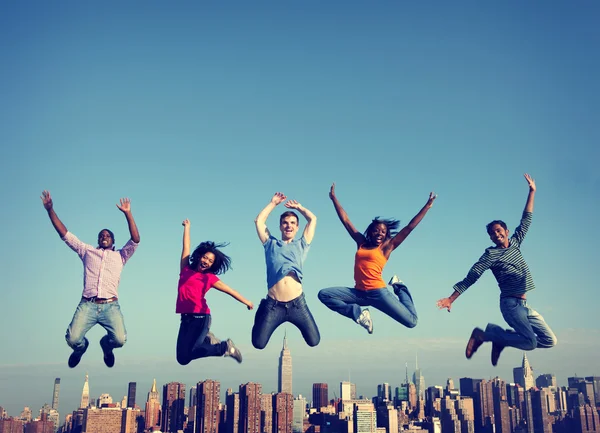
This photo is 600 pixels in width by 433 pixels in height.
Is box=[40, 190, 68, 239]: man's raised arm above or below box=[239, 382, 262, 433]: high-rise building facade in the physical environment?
above

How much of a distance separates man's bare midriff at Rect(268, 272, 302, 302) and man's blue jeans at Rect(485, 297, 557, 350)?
303 centimetres

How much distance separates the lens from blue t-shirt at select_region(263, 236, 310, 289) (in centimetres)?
977

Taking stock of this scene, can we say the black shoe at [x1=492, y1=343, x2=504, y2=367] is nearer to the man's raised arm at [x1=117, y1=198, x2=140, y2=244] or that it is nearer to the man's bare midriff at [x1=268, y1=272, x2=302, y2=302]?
the man's bare midriff at [x1=268, y1=272, x2=302, y2=302]

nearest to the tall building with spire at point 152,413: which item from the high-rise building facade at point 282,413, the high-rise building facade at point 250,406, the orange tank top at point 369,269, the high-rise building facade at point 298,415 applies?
the high-rise building facade at point 250,406

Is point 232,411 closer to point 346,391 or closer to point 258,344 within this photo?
point 346,391

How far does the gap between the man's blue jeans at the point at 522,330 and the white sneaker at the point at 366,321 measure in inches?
69.6

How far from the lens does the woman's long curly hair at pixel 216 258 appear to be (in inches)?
389

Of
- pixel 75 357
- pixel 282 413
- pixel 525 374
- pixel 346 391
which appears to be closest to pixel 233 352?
pixel 75 357

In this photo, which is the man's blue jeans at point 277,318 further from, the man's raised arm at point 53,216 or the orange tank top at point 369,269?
the man's raised arm at point 53,216

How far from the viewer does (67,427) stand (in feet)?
139

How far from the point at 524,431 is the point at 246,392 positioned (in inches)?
590

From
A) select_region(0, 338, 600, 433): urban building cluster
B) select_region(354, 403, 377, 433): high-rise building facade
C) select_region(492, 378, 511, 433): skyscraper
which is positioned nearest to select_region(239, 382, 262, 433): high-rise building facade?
select_region(0, 338, 600, 433): urban building cluster

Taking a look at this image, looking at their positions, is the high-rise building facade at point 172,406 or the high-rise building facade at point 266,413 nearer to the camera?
the high-rise building facade at point 266,413

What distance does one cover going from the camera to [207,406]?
1394 inches
